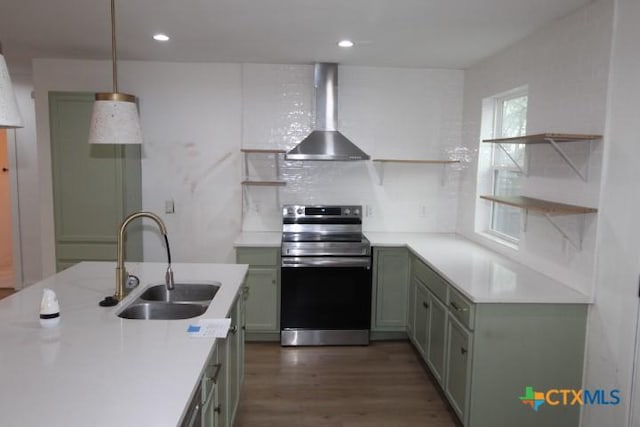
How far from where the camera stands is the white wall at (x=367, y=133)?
4387mm

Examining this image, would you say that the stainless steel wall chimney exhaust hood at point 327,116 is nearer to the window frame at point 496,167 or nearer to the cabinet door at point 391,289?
the cabinet door at point 391,289

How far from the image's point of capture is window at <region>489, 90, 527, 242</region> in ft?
11.5

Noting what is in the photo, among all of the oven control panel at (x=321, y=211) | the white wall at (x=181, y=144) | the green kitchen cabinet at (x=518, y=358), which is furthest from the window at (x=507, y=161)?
the white wall at (x=181, y=144)

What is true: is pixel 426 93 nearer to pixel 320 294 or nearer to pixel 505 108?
pixel 505 108

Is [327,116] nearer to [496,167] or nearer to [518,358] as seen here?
[496,167]

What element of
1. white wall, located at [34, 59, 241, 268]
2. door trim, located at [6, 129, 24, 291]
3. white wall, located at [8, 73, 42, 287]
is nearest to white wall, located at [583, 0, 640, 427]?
white wall, located at [34, 59, 241, 268]

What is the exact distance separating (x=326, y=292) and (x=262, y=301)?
0.55m

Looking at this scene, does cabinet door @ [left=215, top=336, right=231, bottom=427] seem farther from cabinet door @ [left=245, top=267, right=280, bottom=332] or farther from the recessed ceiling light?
the recessed ceiling light

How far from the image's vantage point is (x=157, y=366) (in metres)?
1.54

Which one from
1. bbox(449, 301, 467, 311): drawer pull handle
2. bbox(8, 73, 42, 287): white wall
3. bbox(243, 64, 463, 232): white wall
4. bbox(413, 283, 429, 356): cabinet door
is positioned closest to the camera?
bbox(449, 301, 467, 311): drawer pull handle

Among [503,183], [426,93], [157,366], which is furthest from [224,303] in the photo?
[426,93]

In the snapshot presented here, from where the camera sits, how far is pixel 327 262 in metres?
3.87

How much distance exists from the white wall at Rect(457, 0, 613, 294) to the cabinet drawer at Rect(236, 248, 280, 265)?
5.87 ft

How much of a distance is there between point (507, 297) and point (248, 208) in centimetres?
263
